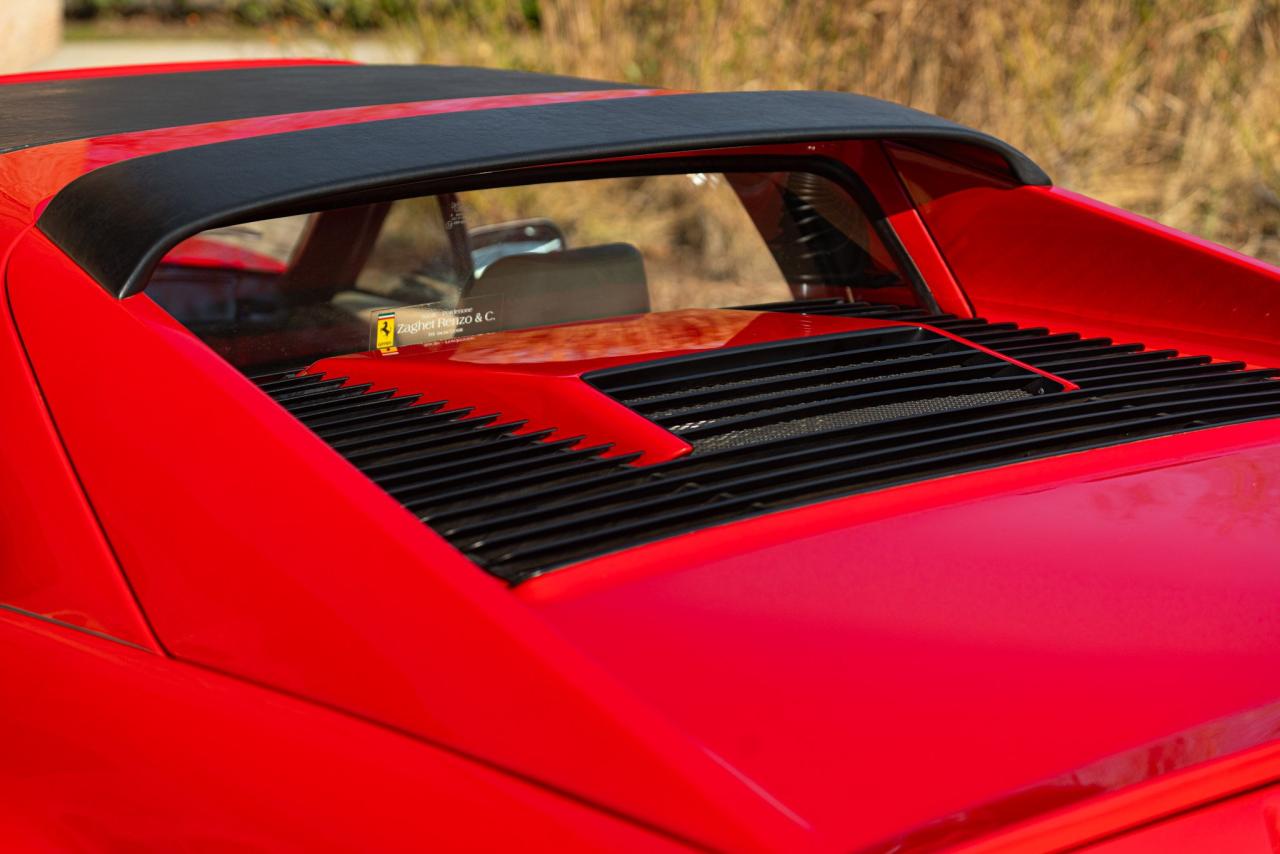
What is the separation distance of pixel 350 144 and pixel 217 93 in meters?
0.97

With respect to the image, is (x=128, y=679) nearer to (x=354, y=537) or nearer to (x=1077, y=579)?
(x=354, y=537)

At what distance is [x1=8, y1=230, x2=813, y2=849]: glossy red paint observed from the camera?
1.09 m

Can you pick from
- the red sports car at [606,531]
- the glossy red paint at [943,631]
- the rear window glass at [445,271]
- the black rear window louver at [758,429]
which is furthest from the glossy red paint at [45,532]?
the rear window glass at [445,271]

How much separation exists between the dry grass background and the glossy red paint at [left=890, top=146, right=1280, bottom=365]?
518cm

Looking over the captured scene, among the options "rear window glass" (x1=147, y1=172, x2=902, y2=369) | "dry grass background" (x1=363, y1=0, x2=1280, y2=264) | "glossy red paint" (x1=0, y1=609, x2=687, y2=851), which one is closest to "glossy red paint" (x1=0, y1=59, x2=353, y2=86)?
"rear window glass" (x1=147, y1=172, x2=902, y2=369)

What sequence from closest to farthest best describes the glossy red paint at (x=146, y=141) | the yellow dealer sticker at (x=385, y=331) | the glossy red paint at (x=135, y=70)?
the glossy red paint at (x=146, y=141), the yellow dealer sticker at (x=385, y=331), the glossy red paint at (x=135, y=70)

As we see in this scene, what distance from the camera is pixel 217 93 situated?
2803 mm

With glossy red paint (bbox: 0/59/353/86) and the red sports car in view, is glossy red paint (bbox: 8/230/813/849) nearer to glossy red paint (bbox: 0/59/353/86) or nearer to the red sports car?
the red sports car

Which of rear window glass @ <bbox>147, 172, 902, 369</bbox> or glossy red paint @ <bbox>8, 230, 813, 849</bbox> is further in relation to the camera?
rear window glass @ <bbox>147, 172, 902, 369</bbox>

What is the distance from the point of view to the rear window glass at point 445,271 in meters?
2.34

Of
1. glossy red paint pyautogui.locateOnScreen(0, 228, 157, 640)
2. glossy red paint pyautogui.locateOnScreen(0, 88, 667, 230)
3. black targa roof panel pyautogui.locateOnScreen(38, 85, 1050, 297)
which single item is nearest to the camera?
glossy red paint pyautogui.locateOnScreen(0, 228, 157, 640)

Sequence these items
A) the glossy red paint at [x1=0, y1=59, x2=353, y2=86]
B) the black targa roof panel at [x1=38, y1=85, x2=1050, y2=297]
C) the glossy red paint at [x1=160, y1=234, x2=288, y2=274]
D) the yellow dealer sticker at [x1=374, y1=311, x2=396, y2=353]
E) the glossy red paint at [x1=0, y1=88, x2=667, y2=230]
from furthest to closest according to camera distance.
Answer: the glossy red paint at [x1=160, y1=234, x2=288, y2=274]
the glossy red paint at [x1=0, y1=59, x2=353, y2=86]
the yellow dealer sticker at [x1=374, y1=311, x2=396, y2=353]
the glossy red paint at [x1=0, y1=88, x2=667, y2=230]
the black targa roof panel at [x1=38, y1=85, x2=1050, y2=297]

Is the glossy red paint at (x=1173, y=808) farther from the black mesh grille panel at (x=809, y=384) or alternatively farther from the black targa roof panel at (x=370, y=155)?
the black targa roof panel at (x=370, y=155)

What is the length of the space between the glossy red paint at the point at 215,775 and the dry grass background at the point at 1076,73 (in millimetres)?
6648
